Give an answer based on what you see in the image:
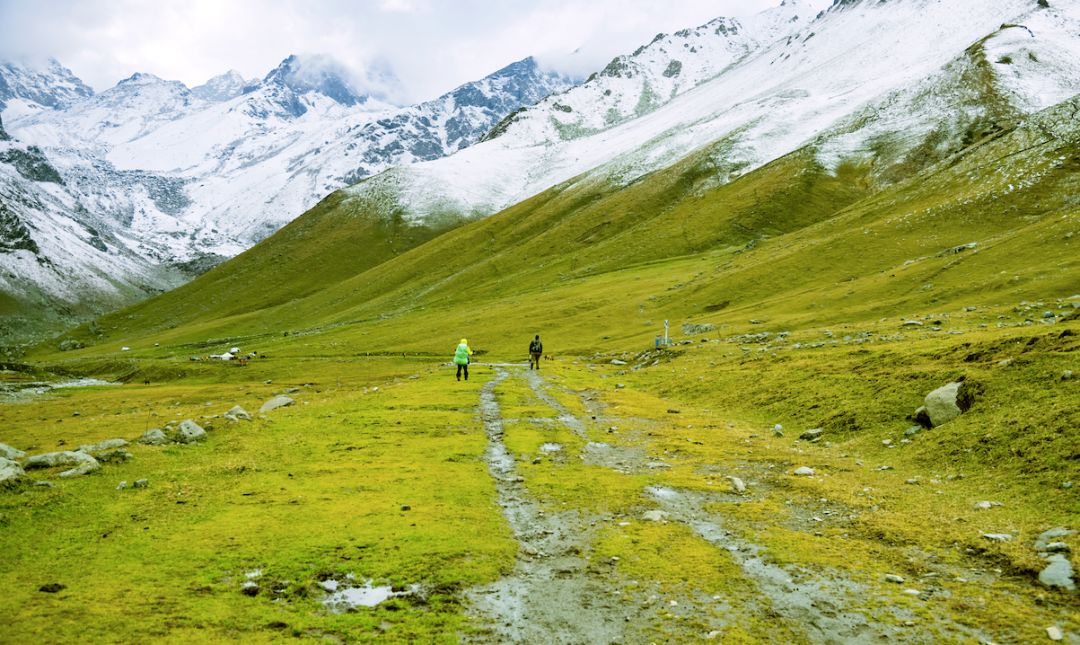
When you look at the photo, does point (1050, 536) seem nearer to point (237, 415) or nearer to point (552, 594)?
point (552, 594)

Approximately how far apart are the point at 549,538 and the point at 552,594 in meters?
3.11

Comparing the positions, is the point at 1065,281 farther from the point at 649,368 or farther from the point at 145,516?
the point at 145,516

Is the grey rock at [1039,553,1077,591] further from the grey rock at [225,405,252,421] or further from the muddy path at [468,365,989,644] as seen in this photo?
the grey rock at [225,405,252,421]

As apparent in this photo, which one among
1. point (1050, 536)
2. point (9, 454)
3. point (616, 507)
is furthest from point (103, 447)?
point (1050, 536)

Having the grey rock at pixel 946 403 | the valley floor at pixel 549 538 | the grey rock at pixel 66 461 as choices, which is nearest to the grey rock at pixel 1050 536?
the valley floor at pixel 549 538

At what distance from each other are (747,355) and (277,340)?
419 ft

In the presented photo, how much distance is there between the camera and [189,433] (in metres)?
26.5

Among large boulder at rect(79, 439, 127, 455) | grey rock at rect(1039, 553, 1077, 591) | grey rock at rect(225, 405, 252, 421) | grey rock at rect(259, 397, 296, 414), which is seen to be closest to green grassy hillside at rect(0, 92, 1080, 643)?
grey rock at rect(1039, 553, 1077, 591)

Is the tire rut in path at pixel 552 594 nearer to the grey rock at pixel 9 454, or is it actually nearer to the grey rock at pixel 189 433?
the grey rock at pixel 189 433

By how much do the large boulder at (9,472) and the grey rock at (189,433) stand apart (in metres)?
7.18

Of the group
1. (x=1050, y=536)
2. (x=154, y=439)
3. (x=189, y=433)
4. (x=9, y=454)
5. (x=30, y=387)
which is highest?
(x=9, y=454)

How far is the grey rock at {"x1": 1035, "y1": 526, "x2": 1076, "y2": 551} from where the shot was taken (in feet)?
46.3

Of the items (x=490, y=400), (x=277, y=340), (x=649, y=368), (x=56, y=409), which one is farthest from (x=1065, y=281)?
(x=277, y=340)

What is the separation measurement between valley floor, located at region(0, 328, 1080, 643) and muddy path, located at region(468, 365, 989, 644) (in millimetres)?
55
